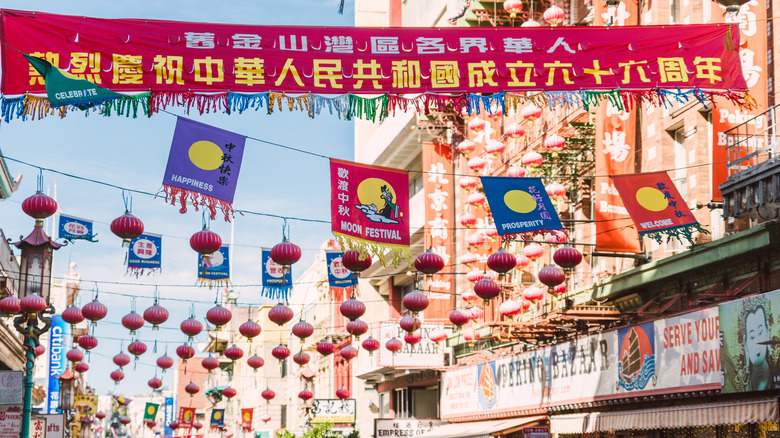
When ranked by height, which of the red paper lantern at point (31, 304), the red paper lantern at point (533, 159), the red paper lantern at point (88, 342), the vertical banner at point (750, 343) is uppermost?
the red paper lantern at point (533, 159)

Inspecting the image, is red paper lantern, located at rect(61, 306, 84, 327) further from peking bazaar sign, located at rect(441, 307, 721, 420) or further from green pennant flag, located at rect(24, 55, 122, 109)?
peking bazaar sign, located at rect(441, 307, 721, 420)

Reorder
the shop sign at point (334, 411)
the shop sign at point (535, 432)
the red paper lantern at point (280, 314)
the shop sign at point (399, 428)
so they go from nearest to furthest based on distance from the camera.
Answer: the red paper lantern at point (280, 314) → the shop sign at point (535, 432) → the shop sign at point (399, 428) → the shop sign at point (334, 411)

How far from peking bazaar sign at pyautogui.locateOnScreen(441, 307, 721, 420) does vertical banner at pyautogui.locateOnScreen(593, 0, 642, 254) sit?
6.76 feet

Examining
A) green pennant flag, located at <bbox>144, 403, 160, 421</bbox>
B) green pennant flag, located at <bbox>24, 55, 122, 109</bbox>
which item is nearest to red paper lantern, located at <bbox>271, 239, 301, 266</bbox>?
green pennant flag, located at <bbox>24, 55, 122, 109</bbox>

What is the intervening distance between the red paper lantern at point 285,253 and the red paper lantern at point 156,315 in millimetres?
4700

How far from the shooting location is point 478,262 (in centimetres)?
3173

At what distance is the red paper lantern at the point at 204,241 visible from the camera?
16.9 meters

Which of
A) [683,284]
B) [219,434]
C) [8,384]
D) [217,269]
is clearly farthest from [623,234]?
[219,434]

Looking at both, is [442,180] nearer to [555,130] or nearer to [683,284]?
A: [555,130]

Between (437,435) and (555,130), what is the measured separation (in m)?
9.92

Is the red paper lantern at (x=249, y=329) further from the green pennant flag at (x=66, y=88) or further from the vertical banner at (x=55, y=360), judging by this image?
the vertical banner at (x=55, y=360)

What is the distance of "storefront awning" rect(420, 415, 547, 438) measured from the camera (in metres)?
26.5

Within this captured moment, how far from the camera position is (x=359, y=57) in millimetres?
14672

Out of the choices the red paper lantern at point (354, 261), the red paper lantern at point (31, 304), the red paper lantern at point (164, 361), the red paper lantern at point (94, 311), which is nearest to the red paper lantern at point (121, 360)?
the red paper lantern at point (164, 361)
